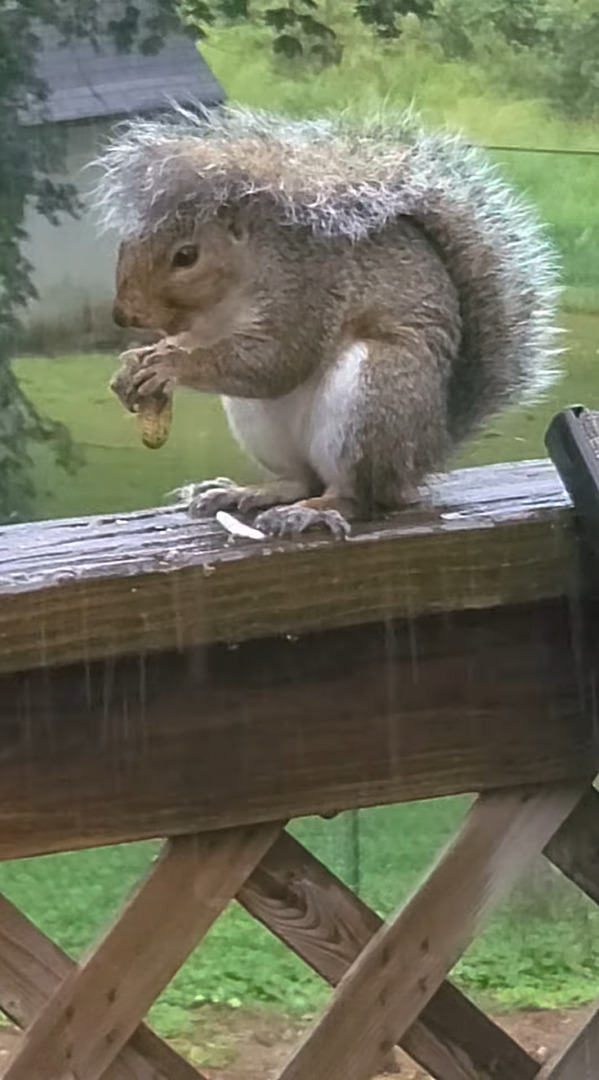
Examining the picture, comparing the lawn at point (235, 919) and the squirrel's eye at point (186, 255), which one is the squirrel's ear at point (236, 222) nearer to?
the squirrel's eye at point (186, 255)

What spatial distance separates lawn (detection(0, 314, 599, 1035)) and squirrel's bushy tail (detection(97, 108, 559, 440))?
9 centimetres

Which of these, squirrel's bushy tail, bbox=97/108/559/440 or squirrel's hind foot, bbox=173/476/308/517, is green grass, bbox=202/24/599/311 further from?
squirrel's hind foot, bbox=173/476/308/517

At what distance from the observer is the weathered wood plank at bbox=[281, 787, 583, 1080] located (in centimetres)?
71

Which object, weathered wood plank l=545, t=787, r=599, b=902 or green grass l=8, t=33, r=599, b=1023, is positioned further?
green grass l=8, t=33, r=599, b=1023

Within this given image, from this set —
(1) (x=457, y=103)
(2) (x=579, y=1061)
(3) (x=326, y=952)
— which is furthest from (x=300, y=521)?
(1) (x=457, y=103)

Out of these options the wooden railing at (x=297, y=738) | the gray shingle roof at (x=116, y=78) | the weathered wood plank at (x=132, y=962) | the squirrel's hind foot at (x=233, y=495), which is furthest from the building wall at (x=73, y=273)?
the weathered wood plank at (x=132, y=962)

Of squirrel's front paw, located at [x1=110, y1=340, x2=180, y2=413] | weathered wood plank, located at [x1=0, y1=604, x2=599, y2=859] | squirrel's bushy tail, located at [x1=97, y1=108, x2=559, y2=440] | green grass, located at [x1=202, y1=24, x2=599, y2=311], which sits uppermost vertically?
green grass, located at [x1=202, y1=24, x2=599, y2=311]

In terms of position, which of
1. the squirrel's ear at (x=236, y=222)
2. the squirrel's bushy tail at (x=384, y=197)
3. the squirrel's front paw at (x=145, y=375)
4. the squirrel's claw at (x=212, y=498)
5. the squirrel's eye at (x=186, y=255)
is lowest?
the squirrel's claw at (x=212, y=498)

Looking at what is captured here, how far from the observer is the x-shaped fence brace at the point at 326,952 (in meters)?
0.67

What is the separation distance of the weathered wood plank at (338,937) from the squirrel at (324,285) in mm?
180

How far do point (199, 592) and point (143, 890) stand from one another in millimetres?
140

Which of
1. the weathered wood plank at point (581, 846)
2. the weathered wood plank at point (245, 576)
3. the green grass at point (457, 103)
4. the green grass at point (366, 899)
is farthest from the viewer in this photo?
the green grass at point (457, 103)

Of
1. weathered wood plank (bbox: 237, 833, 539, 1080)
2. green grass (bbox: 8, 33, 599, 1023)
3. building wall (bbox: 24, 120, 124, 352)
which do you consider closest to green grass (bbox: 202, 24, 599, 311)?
green grass (bbox: 8, 33, 599, 1023)

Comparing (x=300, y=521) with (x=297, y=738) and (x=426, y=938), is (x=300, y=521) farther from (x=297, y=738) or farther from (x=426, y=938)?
(x=426, y=938)
